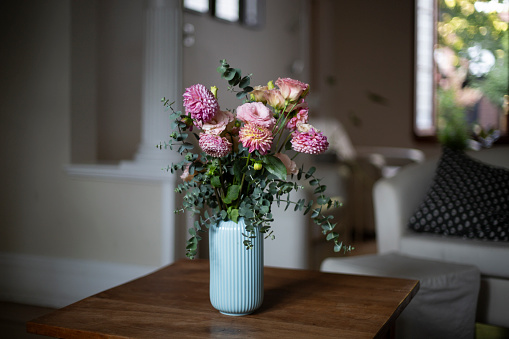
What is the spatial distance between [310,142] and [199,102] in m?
0.25

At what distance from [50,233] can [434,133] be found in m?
4.24

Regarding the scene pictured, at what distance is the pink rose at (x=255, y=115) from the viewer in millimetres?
1246

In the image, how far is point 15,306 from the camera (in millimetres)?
3115

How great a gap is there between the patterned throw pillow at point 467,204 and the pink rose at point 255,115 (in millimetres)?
1584

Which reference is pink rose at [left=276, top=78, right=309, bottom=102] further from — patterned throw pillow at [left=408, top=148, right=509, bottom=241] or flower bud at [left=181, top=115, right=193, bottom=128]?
patterned throw pillow at [left=408, top=148, right=509, bottom=241]

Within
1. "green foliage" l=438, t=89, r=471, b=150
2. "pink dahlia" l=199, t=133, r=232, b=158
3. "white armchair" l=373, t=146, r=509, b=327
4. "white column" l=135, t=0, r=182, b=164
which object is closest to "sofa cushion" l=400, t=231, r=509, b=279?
"white armchair" l=373, t=146, r=509, b=327

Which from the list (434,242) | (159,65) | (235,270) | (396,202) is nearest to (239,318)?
(235,270)

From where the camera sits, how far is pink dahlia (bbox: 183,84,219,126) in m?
1.26

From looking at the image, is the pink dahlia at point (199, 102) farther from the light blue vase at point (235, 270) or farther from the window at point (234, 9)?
the window at point (234, 9)

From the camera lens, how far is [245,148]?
1.31 metres

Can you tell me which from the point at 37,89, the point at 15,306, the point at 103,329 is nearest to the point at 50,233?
the point at 15,306

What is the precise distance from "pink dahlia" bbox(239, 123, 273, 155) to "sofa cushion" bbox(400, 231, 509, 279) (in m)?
1.53

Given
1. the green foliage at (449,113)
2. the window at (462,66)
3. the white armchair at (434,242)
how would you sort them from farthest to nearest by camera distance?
the green foliage at (449,113)
the window at (462,66)
the white armchair at (434,242)

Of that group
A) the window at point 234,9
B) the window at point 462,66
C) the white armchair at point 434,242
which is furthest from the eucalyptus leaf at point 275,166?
the window at point 462,66
